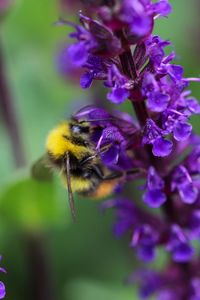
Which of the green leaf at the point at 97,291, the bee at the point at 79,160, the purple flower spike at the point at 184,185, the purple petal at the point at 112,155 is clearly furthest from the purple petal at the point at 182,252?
the green leaf at the point at 97,291

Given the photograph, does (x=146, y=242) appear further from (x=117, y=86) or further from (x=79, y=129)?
(x=117, y=86)

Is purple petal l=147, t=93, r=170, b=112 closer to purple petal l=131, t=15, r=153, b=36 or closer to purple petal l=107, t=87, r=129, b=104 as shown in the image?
purple petal l=107, t=87, r=129, b=104

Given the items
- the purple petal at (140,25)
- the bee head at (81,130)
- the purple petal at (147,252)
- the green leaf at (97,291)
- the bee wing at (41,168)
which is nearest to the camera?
the purple petal at (140,25)

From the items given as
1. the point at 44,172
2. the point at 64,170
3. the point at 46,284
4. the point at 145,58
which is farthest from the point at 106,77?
the point at 46,284

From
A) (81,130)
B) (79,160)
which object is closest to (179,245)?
(79,160)

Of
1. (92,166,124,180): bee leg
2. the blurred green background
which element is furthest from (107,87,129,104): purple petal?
the blurred green background

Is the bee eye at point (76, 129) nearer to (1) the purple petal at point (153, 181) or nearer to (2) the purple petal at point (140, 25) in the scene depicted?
(1) the purple petal at point (153, 181)
